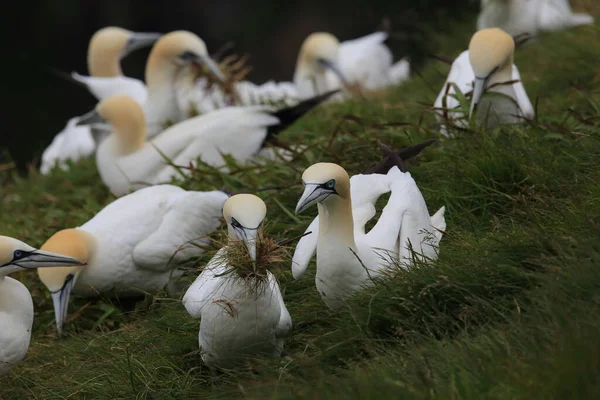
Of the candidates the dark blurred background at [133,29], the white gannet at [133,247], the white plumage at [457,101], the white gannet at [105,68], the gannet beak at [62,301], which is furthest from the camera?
the dark blurred background at [133,29]

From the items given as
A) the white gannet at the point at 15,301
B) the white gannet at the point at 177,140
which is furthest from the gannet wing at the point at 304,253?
the white gannet at the point at 177,140

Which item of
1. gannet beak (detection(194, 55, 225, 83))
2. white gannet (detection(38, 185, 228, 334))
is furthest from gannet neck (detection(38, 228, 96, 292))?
gannet beak (detection(194, 55, 225, 83))

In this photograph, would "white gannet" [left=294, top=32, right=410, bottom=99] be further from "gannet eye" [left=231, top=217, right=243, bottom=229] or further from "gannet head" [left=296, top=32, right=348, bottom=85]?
"gannet eye" [left=231, top=217, right=243, bottom=229]

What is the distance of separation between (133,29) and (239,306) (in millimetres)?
13795

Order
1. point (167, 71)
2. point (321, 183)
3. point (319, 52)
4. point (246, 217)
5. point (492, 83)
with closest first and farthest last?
point (246, 217), point (321, 183), point (492, 83), point (167, 71), point (319, 52)

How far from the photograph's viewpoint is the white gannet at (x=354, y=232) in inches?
171

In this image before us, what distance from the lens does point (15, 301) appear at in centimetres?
484

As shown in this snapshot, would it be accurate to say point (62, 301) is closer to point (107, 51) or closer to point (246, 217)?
point (246, 217)

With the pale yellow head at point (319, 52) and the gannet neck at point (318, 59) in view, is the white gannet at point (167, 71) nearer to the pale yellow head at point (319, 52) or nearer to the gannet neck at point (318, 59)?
the gannet neck at point (318, 59)

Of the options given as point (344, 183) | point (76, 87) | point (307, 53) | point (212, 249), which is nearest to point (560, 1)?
point (307, 53)

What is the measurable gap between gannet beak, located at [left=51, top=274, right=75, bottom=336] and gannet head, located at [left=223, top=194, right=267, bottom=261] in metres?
1.51

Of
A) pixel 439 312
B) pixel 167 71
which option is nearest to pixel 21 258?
pixel 439 312

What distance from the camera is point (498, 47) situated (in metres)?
5.71

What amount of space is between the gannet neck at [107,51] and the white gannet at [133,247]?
4333 mm
